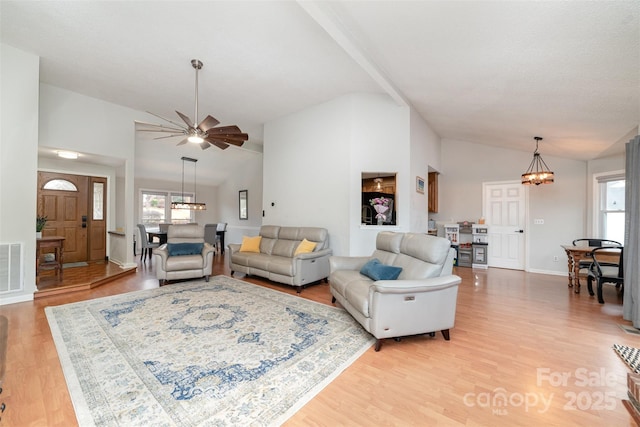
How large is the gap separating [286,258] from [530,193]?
5.38 m

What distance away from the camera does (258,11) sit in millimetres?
2654

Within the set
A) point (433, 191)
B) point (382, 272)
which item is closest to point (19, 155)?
point (382, 272)

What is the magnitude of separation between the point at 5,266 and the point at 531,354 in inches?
232

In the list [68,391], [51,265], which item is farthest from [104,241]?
[68,391]

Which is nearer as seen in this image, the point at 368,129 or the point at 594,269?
the point at 594,269

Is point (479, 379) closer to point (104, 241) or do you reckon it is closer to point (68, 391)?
point (68, 391)

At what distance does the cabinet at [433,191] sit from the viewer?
20.2 ft

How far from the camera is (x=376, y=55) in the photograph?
298 centimetres

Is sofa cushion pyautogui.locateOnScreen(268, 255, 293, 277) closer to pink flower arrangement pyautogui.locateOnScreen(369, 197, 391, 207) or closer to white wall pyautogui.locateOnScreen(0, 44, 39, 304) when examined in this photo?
pink flower arrangement pyautogui.locateOnScreen(369, 197, 391, 207)

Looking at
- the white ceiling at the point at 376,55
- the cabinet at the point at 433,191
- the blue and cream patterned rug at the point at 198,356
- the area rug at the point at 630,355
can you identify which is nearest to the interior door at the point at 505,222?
the cabinet at the point at 433,191

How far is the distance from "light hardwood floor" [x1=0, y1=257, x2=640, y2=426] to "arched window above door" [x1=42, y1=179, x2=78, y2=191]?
3280 millimetres

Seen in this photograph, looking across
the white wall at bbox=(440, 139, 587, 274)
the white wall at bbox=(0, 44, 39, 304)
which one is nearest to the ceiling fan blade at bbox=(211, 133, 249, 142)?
the white wall at bbox=(0, 44, 39, 304)

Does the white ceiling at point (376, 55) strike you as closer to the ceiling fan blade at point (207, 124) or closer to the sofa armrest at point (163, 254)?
the ceiling fan blade at point (207, 124)

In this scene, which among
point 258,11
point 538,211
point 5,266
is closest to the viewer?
point 258,11
